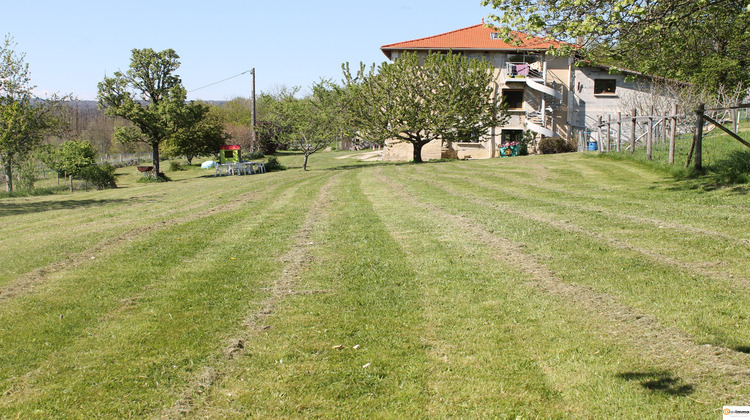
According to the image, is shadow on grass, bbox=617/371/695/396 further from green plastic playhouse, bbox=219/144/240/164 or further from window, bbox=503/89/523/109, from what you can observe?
window, bbox=503/89/523/109

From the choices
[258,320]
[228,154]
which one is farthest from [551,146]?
[258,320]

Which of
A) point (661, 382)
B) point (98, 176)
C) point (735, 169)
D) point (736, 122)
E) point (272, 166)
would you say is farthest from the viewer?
point (272, 166)

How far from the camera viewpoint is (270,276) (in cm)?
686

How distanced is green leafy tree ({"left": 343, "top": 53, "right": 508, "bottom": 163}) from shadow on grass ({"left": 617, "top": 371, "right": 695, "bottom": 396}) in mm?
27659

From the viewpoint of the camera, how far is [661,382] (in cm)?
384

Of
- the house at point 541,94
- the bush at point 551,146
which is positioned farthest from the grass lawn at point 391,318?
the house at point 541,94

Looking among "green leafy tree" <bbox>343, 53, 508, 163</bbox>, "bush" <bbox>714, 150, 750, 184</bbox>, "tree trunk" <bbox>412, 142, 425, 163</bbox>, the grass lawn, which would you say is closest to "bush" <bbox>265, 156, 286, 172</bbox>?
"green leafy tree" <bbox>343, 53, 508, 163</bbox>

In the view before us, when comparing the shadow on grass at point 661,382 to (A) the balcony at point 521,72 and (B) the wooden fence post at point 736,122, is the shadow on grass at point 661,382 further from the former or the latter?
(A) the balcony at point 521,72

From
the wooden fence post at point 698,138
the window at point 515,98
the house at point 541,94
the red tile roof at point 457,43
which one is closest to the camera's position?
the wooden fence post at point 698,138

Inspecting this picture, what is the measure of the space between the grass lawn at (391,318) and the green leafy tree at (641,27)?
11.1 ft

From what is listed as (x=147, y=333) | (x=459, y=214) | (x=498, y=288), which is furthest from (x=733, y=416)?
(x=459, y=214)

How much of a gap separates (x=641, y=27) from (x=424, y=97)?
21.4 metres

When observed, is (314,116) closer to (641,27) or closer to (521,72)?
(521,72)

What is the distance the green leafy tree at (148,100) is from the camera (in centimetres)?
3362
